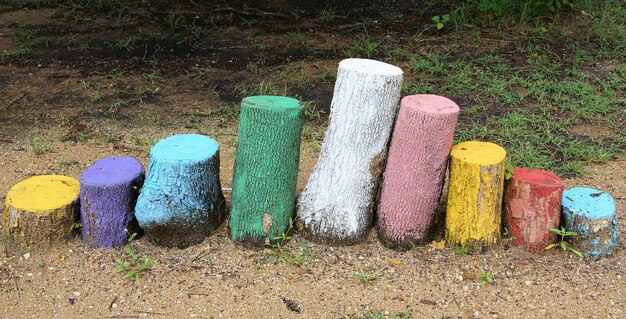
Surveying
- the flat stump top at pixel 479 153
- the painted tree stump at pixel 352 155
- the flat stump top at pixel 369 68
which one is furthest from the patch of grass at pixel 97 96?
the flat stump top at pixel 479 153

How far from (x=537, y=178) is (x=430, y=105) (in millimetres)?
642

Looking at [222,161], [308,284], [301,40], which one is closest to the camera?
[308,284]

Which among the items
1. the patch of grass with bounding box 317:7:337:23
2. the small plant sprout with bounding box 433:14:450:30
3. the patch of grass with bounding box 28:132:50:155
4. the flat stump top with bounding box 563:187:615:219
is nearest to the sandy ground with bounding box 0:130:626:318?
the flat stump top with bounding box 563:187:615:219

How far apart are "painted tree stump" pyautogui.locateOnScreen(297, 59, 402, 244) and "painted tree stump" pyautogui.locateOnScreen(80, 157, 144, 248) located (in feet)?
2.75

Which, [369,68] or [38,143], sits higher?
[369,68]

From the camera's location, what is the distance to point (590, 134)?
4.77 metres

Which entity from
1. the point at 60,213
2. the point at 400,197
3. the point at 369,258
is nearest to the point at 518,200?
the point at 400,197

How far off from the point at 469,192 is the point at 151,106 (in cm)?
276

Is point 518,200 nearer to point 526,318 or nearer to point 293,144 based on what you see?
point 526,318

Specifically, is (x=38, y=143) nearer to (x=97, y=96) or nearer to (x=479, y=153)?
(x=97, y=96)

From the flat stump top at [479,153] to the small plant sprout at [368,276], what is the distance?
0.67m

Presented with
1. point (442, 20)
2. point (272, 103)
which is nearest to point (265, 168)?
point (272, 103)

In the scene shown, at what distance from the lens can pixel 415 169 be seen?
3203 millimetres

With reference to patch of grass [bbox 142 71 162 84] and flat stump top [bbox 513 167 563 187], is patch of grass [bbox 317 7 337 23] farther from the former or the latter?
flat stump top [bbox 513 167 563 187]
